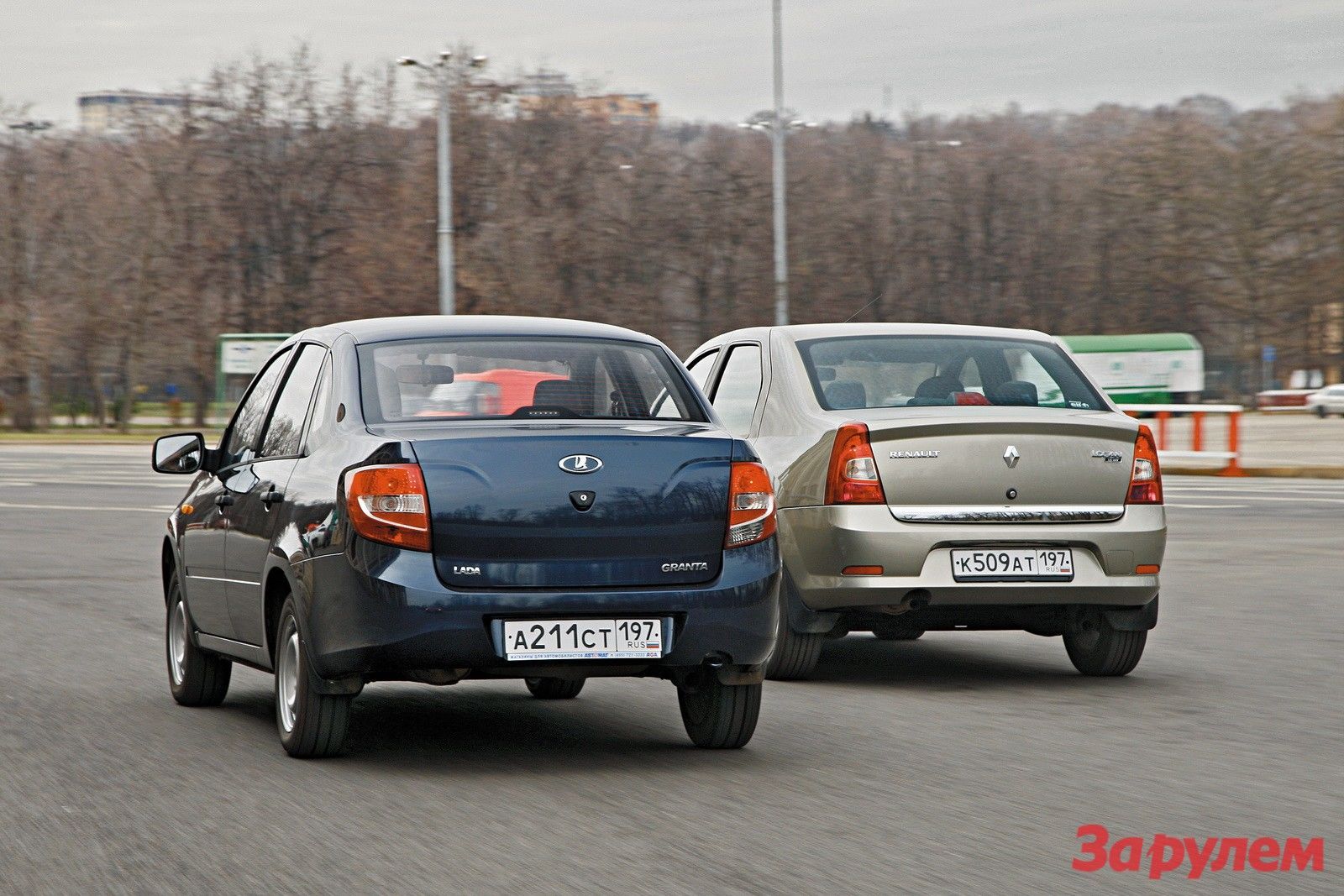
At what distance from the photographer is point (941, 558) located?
28.3ft

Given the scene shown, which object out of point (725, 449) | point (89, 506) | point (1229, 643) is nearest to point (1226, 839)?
point (725, 449)

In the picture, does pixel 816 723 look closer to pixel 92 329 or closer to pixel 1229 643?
pixel 1229 643

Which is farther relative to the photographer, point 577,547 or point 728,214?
point 728,214

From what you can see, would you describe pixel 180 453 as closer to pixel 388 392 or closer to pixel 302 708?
pixel 388 392

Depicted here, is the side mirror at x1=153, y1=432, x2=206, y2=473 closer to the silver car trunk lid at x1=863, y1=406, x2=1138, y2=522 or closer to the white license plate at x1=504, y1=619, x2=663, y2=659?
the white license plate at x1=504, y1=619, x2=663, y2=659

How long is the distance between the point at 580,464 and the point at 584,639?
581 mm

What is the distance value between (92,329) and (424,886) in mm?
60967

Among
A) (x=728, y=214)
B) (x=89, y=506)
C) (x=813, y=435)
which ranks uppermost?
(x=728, y=214)

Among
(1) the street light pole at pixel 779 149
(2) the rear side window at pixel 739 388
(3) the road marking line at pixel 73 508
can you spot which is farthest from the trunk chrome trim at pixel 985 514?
(1) the street light pole at pixel 779 149

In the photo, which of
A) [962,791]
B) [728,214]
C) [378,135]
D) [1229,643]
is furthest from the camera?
[728,214]

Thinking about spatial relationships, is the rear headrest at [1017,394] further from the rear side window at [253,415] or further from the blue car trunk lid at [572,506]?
the rear side window at [253,415]

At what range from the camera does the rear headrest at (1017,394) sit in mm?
9336

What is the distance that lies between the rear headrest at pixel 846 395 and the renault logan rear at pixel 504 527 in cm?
198

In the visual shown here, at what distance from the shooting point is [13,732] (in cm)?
756
